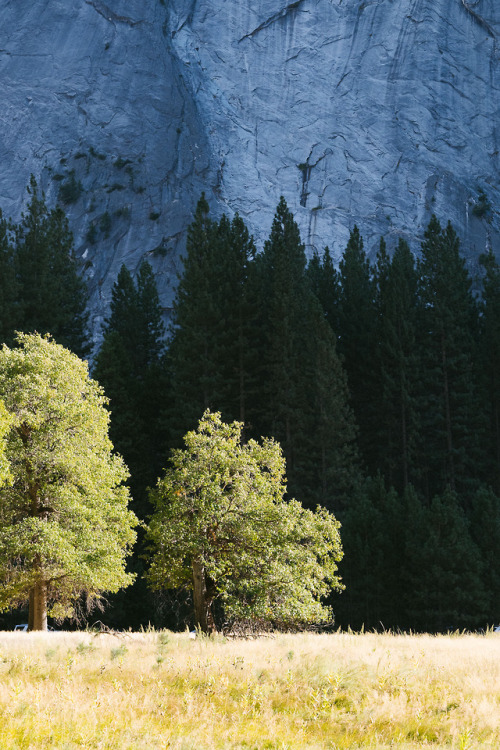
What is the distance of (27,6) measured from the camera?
123812 mm

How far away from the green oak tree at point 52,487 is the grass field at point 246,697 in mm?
10000

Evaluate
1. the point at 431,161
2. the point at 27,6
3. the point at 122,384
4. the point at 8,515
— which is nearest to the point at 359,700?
the point at 8,515

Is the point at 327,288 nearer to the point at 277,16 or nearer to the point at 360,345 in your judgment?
the point at 360,345

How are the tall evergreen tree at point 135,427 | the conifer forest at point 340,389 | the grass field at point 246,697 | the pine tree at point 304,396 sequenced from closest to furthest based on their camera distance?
1. the grass field at point 246,697
2. the conifer forest at point 340,389
3. the tall evergreen tree at point 135,427
4. the pine tree at point 304,396

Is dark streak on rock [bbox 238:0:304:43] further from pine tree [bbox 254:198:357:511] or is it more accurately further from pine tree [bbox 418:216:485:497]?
pine tree [bbox 254:198:357:511]

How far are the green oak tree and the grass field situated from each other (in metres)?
10.00

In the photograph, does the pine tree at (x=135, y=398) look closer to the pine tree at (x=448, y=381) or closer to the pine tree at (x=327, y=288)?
the pine tree at (x=327, y=288)

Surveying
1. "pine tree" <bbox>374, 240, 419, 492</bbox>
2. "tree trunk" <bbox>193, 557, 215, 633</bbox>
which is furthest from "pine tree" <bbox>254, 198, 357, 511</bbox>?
"tree trunk" <bbox>193, 557, 215, 633</bbox>

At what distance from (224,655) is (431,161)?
103306 mm

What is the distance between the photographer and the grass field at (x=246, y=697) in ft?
32.8

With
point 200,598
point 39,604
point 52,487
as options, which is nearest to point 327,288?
point 52,487

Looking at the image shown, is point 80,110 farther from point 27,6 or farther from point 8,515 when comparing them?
point 8,515

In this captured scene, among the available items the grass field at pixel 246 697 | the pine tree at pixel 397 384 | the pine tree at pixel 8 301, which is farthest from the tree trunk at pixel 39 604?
the pine tree at pixel 397 384

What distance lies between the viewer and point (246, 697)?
38.3 feet
